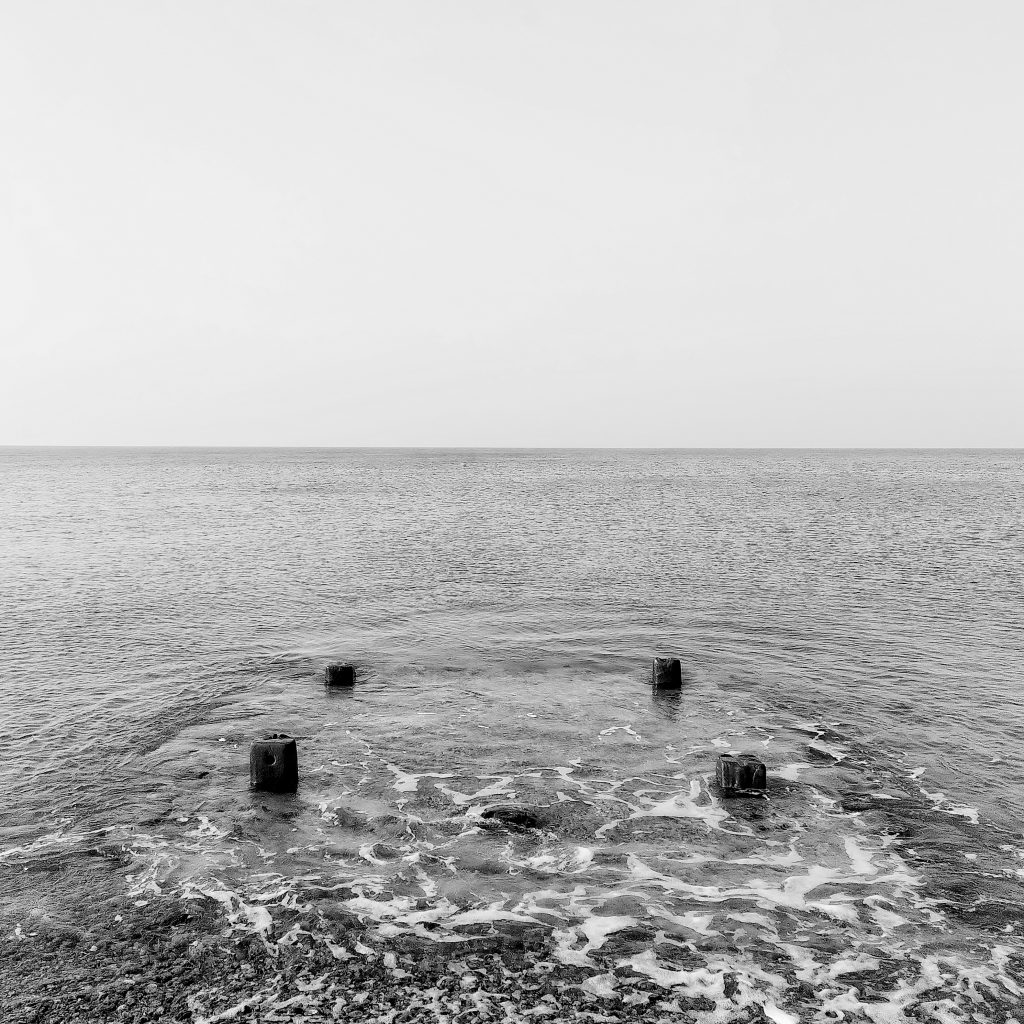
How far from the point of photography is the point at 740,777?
591 inches

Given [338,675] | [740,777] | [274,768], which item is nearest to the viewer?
[740,777]

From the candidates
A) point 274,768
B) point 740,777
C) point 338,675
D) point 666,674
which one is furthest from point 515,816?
point 338,675

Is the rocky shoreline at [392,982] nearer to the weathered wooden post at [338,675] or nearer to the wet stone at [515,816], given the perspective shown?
the wet stone at [515,816]

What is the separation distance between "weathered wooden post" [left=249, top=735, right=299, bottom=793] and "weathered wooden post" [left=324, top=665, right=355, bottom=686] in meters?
6.58

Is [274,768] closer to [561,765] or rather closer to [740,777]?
[561,765]

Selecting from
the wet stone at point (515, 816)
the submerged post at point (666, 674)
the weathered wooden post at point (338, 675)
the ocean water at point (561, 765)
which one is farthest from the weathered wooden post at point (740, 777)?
the weathered wooden post at point (338, 675)

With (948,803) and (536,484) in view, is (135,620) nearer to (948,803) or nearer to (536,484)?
(948,803)

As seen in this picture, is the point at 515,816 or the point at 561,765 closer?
the point at 515,816

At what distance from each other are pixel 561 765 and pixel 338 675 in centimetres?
810

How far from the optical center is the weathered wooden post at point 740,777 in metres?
15.0

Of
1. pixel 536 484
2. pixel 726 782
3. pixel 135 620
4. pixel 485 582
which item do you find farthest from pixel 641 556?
pixel 536 484

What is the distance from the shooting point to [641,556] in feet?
155

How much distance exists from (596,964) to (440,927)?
2293mm

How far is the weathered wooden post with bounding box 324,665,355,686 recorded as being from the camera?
22.0 m
